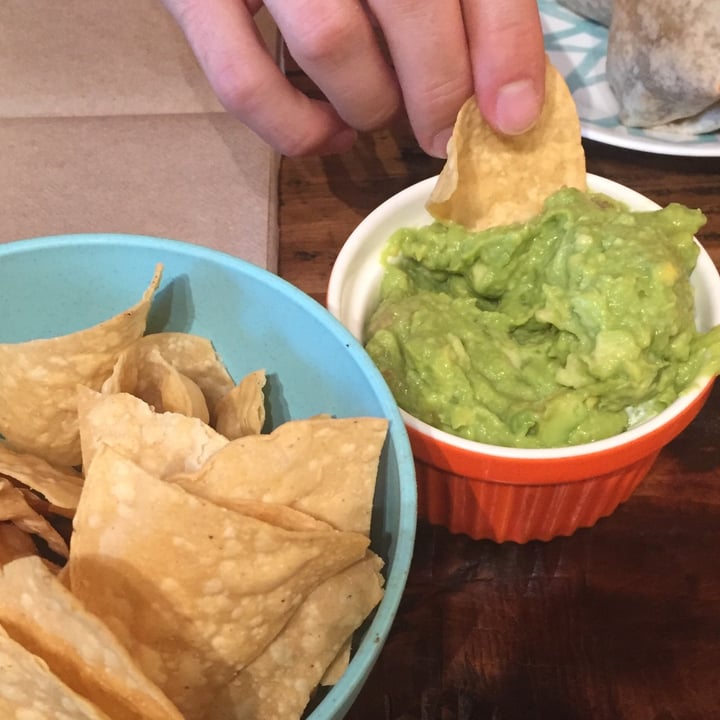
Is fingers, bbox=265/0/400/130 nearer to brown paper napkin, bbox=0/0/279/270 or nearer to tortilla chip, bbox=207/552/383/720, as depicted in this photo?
brown paper napkin, bbox=0/0/279/270

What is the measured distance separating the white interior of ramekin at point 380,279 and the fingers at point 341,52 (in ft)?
0.39

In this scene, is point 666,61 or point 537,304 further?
point 666,61

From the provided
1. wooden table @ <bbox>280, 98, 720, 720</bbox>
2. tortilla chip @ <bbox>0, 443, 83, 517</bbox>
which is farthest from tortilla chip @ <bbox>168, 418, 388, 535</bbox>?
wooden table @ <bbox>280, 98, 720, 720</bbox>

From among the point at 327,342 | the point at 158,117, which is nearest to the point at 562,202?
the point at 327,342

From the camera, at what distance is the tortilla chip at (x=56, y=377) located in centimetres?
75

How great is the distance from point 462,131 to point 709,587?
0.57 m

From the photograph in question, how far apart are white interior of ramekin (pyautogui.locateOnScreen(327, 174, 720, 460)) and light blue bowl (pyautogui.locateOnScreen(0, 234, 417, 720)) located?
12 centimetres

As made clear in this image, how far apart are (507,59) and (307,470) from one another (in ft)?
1.56

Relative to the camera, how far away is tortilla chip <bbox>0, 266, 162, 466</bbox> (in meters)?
0.75

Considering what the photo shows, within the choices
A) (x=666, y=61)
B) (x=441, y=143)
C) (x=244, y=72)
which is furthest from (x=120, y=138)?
(x=666, y=61)

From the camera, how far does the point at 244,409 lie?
0.77 metres

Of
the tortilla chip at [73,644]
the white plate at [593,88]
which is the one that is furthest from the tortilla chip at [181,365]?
the white plate at [593,88]

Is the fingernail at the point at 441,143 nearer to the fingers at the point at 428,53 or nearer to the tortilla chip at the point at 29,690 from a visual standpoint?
the fingers at the point at 428,53

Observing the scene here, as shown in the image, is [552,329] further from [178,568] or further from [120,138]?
[120,138]
